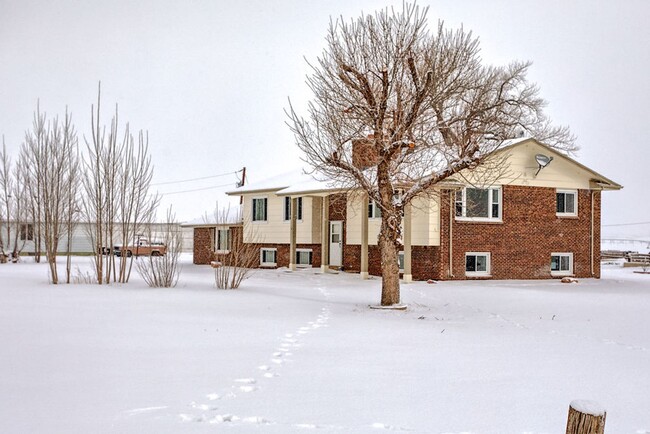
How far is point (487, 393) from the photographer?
21.7ft

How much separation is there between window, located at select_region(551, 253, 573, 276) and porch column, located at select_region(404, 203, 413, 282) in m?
6.42

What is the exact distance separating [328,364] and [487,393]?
7.03ft

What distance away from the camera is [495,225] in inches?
928

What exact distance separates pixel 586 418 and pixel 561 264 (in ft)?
75.8

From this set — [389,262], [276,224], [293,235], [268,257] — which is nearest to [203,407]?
[389,262]

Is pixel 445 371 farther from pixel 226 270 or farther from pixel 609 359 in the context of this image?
pixel 226 270

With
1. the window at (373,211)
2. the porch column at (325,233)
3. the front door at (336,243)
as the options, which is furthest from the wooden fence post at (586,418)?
the front door at (336,243)

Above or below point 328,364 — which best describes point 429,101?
above

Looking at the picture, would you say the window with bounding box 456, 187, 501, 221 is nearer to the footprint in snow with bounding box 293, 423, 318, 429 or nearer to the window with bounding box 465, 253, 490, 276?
the window with bounding box 465, 253, 490, 276

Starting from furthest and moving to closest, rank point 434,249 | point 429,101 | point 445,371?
point 434,249
point 429,101
point 445,371

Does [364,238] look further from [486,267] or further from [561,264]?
[561,264]

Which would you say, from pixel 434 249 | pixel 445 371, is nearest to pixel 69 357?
pixel 445 371

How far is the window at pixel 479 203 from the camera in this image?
23.1 m

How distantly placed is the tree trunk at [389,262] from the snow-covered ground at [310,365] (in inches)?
21.4
